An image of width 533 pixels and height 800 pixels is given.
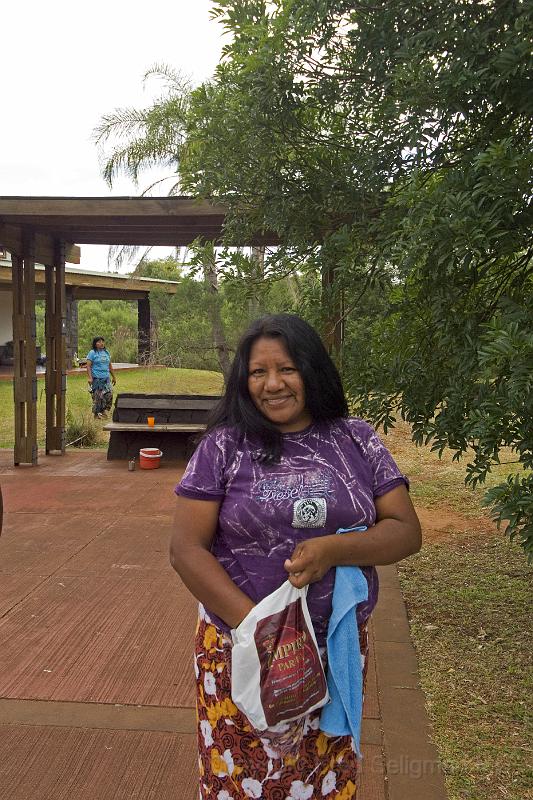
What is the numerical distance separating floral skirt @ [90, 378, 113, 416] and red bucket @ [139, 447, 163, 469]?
14.6 feet

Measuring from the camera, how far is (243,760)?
74.3 inches

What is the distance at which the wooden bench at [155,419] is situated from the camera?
33.2 ft

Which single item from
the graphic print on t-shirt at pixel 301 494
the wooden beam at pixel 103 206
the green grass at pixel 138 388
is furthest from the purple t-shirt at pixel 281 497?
the green grass at pixel 138 388

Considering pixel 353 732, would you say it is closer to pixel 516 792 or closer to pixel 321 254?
Answer: pixel 516 792

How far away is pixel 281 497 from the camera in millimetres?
1895

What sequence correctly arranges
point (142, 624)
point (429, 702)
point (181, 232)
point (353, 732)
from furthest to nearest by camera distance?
1. point (181, 232)
2. point (142, 624)
3. point (429, 702)
4. point (353, 732)

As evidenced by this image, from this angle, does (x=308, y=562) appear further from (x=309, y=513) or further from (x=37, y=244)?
(x=37, y=244)

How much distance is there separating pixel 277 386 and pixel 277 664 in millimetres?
682

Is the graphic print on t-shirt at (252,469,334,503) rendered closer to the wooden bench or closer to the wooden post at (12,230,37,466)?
the wooden post at (12,230,37,466)

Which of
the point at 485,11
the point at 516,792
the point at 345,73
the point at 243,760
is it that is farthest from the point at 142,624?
the point at 485,11

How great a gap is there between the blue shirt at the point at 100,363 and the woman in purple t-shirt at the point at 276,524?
12.0 metres

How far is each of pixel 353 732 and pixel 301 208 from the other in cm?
297

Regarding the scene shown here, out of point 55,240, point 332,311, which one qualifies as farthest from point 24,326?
point 332,311

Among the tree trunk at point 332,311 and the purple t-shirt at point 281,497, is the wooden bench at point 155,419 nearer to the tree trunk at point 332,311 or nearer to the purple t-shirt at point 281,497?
the tree trunk at point 332,311
